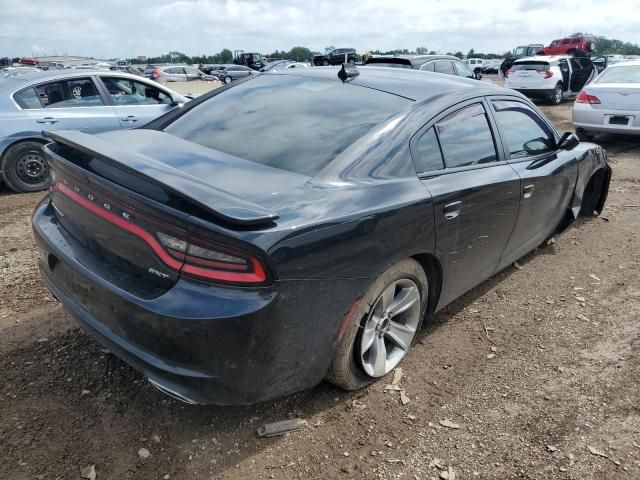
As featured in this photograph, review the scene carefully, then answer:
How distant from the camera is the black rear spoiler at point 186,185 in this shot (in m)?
1.85

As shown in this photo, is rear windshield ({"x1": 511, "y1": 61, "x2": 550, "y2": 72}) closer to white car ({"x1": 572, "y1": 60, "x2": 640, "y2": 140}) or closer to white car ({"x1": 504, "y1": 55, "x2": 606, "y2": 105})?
white car ({"x1": 504, "y1": 55, "x2": 606, "y2": 105})

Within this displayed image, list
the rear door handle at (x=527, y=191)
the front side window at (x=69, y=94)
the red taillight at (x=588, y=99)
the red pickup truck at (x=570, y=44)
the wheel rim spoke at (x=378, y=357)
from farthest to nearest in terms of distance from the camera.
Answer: the red pickup truck at (x=570, y=44)
the red taillight at (x=588, y=99)
the front side window at (x=69, y=94)
the rear door handle at (x=527, y=191)
the wheel rim spoke at (x=378, y=357)

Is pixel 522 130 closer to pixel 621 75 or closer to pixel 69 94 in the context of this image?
pixel 69 94

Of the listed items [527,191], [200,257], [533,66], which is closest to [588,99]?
[527,191]

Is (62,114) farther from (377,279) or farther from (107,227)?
(377,279)

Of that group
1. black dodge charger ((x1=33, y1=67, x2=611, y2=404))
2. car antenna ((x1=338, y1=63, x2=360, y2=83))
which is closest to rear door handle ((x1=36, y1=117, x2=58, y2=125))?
black dodge charger ((x1=33, y1=67, x2=611, y2=404))

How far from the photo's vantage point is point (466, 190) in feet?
9.29

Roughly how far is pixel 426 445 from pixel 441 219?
1136 millimetres

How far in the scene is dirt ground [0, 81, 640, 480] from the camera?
2.21m

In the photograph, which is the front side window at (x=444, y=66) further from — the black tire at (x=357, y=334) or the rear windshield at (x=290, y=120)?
the black tire at (x=357, y=334)

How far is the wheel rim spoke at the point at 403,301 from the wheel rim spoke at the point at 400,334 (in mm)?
74

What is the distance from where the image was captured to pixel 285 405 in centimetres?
257

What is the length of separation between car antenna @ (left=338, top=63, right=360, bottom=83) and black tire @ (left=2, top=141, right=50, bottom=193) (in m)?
4.53

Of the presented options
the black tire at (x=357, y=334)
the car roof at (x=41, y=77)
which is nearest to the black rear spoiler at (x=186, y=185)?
the black tire at (x=357, y=334)
